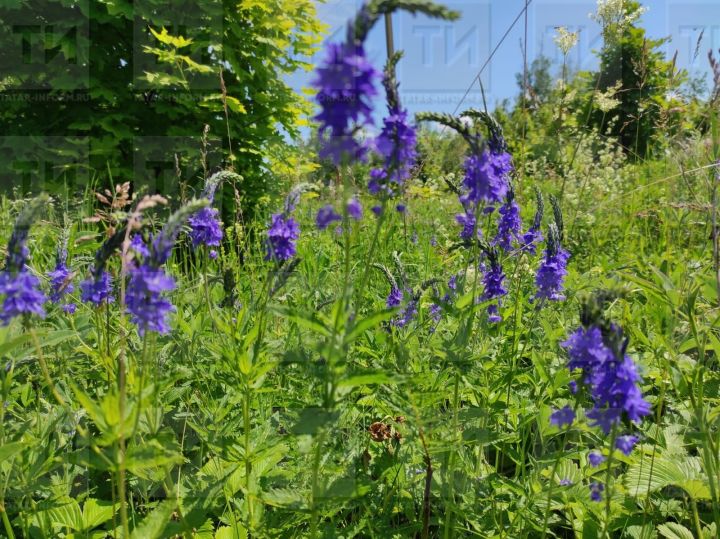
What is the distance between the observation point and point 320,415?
1.52 meters

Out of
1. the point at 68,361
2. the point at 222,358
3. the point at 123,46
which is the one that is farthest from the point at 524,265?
the point at 123,46

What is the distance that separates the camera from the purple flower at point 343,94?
58.4 inches

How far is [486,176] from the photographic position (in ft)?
6.72

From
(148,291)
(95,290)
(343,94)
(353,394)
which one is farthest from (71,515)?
(343,94)

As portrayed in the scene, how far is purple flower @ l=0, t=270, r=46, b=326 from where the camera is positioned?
4.97 ft

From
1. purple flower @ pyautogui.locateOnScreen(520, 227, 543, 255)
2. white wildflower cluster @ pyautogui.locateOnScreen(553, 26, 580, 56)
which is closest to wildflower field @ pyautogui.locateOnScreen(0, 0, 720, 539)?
purple flower @ pyautogui.locateOnScreen(520, 227, 543, 255)

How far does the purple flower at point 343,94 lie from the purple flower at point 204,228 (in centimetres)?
133

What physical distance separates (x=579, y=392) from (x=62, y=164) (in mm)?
7489

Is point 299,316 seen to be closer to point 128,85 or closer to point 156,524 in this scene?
point 156,524

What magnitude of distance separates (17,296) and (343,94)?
1.15 metres

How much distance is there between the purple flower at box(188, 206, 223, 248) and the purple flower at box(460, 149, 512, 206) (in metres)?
1.31

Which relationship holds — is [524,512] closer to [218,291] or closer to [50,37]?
[218,291]

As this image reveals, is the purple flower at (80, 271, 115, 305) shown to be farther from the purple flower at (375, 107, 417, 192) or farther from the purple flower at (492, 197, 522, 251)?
the purple flower at (492, 197, 522, 251)

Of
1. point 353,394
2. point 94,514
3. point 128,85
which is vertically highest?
point 128,85
